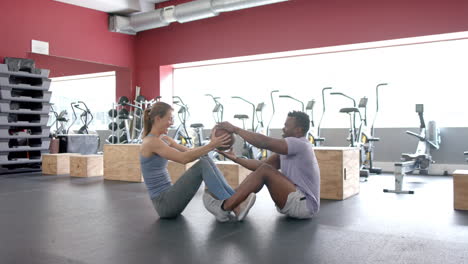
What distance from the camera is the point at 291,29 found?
8.20 m

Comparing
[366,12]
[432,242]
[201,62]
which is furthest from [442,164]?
[201,62]

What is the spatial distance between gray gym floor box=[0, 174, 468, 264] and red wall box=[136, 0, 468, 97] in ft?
11.6

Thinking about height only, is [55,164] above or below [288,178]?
below

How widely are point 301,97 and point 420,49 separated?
2.49 m

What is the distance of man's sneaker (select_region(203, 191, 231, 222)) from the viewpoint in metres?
3.20

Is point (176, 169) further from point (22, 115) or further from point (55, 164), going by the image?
point (22, 115)

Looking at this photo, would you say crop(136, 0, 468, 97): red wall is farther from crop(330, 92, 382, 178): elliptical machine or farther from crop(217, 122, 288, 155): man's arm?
Result: crop(217, 122, 288, 155): man's arm

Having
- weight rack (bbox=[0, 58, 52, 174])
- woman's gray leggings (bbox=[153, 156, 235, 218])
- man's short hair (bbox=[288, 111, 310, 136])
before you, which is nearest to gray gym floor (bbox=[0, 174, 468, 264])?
woman's gray leggings (bbox=[153, 156, 235, 218])

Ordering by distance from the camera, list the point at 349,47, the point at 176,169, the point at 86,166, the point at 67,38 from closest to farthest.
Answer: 1. the point at 176,169
2. the point at 86,166
3. the point at 349,47
4. the point at 67,38

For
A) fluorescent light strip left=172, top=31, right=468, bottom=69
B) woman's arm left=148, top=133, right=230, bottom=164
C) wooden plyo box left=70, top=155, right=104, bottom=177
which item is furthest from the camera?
fluorescent light strip left=172, top=31, right=468, bottom=69

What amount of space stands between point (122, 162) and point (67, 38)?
4322mm

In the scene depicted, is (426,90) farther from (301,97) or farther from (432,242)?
(432,242)

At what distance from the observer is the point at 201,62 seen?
386 inches

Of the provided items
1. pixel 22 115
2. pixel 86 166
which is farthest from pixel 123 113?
pixel 86 166
